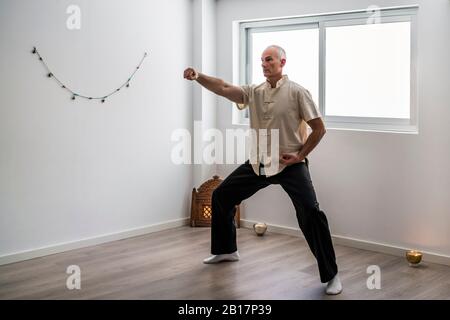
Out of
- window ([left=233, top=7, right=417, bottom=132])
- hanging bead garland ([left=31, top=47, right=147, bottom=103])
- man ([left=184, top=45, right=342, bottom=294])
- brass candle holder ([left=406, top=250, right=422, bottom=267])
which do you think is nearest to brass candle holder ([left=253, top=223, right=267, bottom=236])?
man ([left=184, top=45, right=342, bottom=294])

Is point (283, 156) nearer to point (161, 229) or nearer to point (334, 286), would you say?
point (334, 286)

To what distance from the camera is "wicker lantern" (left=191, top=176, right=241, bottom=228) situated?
17.1 feet

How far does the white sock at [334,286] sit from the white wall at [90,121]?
1828 mm

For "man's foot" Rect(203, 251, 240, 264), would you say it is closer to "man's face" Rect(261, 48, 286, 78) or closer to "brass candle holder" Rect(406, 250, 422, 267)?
"brass candle holder" Rect(406, 250, 422, 267)

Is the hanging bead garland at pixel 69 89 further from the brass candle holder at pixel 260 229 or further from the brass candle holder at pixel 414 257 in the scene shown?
the brass candle holder at pixel 414 257

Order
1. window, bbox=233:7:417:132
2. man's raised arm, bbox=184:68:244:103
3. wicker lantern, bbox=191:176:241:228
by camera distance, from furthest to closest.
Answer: wicker lantern, bbox=191:176:241:228
window, bbox=233:7:417:132
man's raised arm, bbox=184:68:244:103

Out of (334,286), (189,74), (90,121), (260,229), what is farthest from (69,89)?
(334,286)

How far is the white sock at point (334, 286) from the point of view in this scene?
3.52 meters

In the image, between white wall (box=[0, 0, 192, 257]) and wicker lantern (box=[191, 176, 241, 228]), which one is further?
wicker lantern (box=[191, 176, 241, 228])

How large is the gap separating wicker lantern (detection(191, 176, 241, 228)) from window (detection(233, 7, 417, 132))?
1057 mm

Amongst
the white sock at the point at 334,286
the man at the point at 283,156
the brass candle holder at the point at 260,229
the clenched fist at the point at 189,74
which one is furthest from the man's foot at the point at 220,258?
the clenched fist at the point at 189,74

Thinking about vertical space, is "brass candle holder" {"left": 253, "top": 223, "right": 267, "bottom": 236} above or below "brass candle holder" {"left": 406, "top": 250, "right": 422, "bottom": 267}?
above
